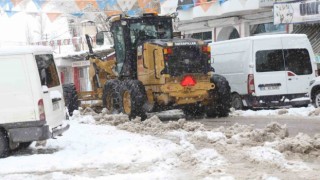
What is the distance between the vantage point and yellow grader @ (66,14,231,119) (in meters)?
14.0

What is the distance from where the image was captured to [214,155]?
27.2ft

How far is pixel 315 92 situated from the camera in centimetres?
1554

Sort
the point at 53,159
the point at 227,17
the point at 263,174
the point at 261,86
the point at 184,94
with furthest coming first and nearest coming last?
the point at 227,17 < the point at 261,86 < the point at 184,94 < the point at 53,159 < the point at 263,174

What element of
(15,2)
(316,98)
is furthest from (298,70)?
(15,2)

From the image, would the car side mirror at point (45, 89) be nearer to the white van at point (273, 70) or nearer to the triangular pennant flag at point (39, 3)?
the white van at point (273, 70)

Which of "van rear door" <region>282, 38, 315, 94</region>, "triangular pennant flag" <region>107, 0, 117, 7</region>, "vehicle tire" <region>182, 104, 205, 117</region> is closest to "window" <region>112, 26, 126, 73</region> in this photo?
"vehicle tire" <region>182, 104, 205, 117</region>

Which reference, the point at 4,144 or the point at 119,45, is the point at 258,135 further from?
the point at 119,45

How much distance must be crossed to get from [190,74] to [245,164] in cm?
649

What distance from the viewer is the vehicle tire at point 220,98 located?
14688 mm

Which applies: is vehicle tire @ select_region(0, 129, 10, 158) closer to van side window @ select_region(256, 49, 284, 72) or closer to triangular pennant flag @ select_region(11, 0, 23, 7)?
van side window @ select_region(256, 49, 284, 72)

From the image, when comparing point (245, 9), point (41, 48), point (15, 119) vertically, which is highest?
point (245, 9)

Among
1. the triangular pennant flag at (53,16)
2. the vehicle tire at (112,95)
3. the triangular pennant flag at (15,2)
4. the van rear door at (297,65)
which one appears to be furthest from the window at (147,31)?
the triangular pennant flag at (53,16)

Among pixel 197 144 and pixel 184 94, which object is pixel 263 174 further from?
pixel 184 94

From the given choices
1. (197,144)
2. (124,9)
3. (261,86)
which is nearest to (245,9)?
(124,9)
